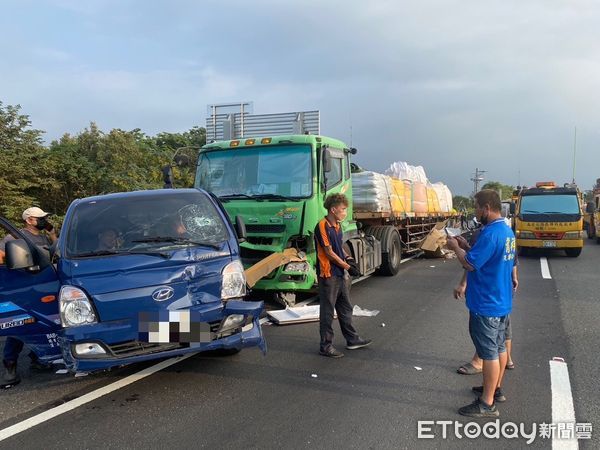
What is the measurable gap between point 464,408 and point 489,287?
0.96 metres

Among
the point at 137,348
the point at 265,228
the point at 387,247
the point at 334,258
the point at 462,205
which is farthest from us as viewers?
the point at 462,205

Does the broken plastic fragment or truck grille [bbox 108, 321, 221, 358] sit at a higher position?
truck grille [bbox 108, 321, 221, 358]

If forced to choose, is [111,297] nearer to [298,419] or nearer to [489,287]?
[298,419]

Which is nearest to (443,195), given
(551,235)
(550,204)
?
(550,204)

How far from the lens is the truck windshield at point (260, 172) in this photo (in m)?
7.20

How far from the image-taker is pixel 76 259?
4.16m

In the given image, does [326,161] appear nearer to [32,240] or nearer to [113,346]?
[32,240]

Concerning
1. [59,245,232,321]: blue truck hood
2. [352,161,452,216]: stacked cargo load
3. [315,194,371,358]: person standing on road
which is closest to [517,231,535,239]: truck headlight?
[352,161,452,216]: stacked cargo load

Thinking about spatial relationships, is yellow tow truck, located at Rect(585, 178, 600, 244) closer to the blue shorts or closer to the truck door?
the blue shorts

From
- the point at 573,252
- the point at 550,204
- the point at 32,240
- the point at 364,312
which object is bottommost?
the point at 364,312

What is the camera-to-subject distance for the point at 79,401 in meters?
4.08

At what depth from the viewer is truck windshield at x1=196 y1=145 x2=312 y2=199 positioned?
23.6ft

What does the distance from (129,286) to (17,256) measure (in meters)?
1.03

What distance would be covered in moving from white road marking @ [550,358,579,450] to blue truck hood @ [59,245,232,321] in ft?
9.02
